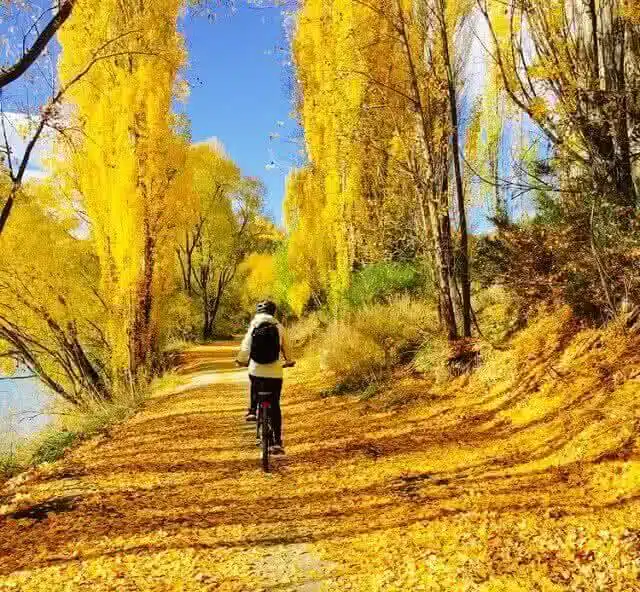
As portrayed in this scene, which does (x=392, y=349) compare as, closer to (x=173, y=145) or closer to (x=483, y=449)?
(x=483, y=449)

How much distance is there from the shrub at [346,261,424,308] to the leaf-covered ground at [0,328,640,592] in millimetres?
6209

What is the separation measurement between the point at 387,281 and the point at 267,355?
28.8 ft

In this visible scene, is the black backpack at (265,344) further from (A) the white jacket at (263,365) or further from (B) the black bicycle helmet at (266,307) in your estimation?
(B) the black bicycle helmet at (266,307)

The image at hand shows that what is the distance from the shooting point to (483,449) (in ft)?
21.7

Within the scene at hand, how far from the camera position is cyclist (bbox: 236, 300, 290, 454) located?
21.6 ft

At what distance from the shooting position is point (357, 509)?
16.6 ft

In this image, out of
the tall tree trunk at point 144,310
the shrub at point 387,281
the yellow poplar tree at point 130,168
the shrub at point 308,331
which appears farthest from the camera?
the shrub at point 308,331

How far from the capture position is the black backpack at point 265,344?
A: 658 centimetres

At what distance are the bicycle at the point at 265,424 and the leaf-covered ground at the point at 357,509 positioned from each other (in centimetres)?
20

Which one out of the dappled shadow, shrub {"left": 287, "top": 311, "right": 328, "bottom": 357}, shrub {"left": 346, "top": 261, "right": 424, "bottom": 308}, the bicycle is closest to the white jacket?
the bicycle

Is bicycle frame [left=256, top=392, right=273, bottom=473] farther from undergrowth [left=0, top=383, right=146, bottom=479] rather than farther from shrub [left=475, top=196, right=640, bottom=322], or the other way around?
shrub [left=475, top=196, right=640, bottom=322]

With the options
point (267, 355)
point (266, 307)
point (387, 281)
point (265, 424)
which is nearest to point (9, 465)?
point (265, 424)

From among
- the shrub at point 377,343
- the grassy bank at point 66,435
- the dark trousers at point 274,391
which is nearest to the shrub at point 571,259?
the shrub at point 377,343

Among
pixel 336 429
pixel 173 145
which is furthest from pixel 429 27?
pixel 173 145
